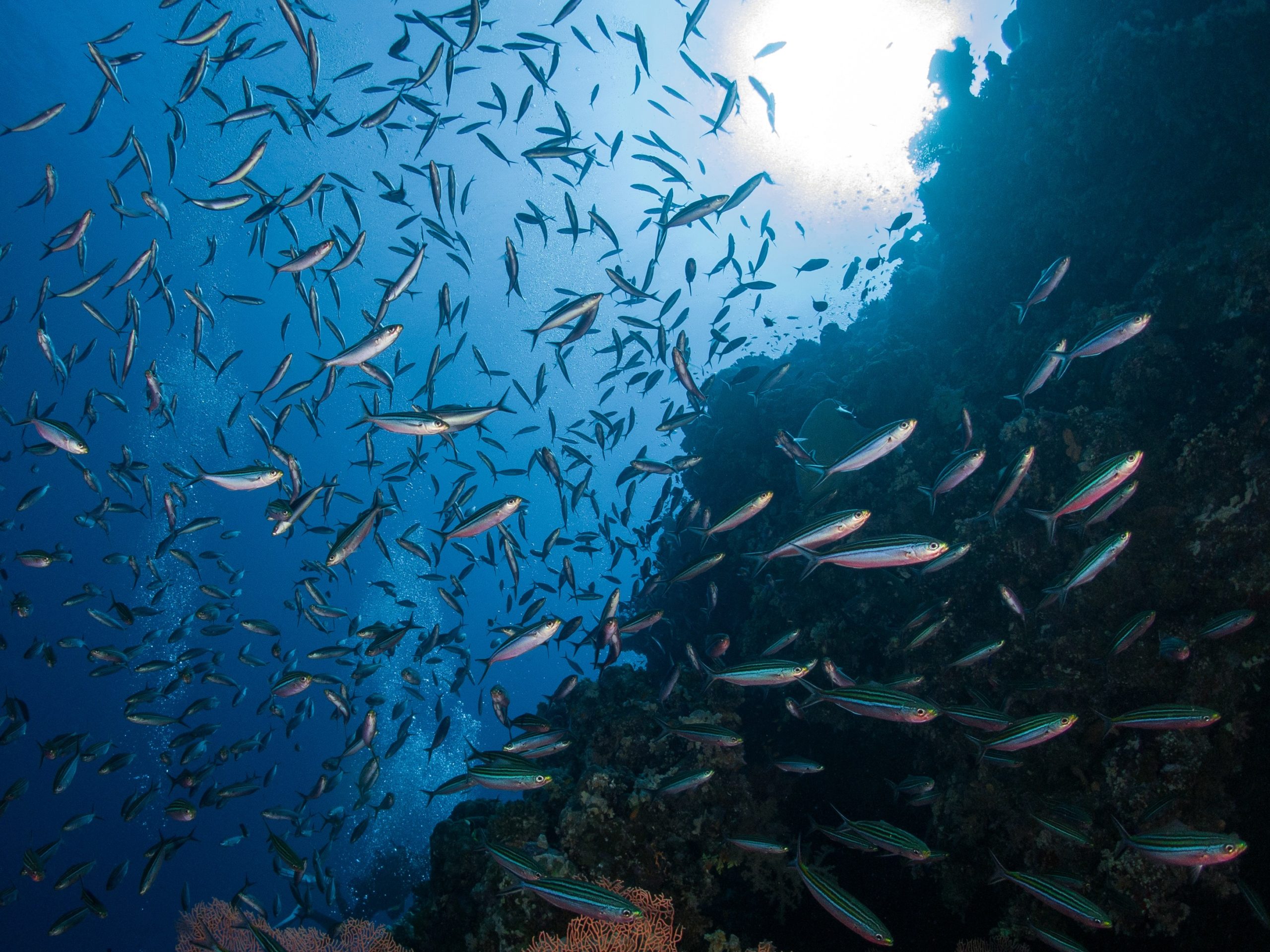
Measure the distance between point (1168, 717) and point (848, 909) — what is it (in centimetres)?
289

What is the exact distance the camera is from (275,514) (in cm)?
576

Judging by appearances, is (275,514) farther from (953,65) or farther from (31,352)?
(31,352)

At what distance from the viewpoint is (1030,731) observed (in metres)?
3.89

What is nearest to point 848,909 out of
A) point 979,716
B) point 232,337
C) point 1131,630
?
point 979,716

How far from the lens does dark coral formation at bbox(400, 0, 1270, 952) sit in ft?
15.6

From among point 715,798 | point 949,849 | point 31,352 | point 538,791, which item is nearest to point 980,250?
point 949,849

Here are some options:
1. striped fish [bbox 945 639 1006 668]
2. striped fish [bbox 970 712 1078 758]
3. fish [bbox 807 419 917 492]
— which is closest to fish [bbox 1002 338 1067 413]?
fish [bbox 807 419 917 492]

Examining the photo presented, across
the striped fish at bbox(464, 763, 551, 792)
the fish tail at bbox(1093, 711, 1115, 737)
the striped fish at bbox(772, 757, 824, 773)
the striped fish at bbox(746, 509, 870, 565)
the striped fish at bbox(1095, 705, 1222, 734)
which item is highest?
the striped fish at bbox(746, 509, 870, 565)

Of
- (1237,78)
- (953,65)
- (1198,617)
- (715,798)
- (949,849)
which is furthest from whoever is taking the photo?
(953,65)

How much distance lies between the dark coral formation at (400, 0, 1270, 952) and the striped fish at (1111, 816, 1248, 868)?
1.00m

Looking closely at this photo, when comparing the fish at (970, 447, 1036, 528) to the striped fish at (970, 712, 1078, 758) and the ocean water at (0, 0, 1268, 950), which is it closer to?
the ocean water at (0, 0, 1268, 950)

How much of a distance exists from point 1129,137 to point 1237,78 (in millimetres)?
1186

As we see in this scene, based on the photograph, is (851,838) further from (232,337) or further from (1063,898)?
(232,337)

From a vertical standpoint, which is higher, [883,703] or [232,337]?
[232,337]
